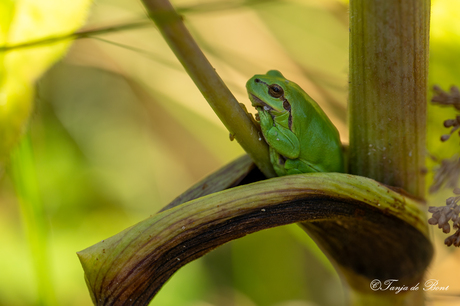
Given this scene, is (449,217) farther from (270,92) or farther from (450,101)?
(270,92)

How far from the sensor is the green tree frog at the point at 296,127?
977 mm

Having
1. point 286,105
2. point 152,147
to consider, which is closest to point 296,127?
point 286,105

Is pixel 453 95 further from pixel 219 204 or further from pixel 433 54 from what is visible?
pixel 219 204

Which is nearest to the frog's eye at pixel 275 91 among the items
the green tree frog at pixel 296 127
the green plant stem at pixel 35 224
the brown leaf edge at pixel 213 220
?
the green tree frog at pixel 296 127

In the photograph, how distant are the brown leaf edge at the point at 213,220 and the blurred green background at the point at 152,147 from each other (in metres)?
0.84

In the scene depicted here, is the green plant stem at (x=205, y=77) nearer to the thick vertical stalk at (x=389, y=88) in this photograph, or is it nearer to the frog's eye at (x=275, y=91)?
the thick vertical stalk at (x=389, y=88)

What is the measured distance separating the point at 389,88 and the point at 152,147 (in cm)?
159

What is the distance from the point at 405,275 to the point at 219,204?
46 cm

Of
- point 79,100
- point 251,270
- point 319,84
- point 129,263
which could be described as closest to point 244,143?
point 129,263

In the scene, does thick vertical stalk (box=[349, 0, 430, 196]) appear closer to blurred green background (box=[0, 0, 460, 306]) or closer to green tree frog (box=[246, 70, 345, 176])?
green tree frog (box=[246, 70, 345, 176])

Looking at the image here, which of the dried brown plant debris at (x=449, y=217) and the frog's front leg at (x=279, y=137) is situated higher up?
the frog's front leg at (x=279, y=137)

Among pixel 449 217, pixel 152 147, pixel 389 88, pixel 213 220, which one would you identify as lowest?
pixel 449 217

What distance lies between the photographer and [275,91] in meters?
1.07

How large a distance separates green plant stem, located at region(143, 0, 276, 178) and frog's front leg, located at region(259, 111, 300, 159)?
0.88 feet
